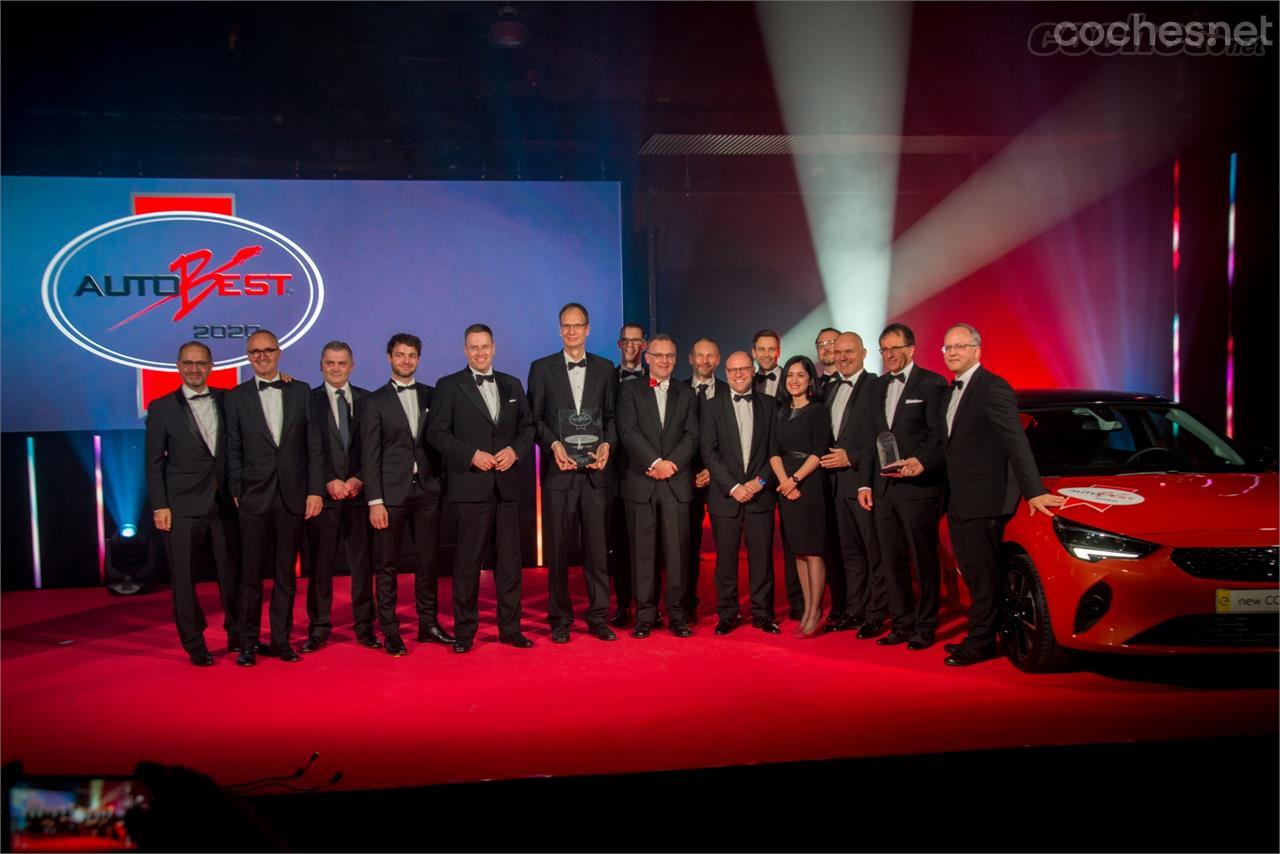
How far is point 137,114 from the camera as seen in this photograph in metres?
6.91

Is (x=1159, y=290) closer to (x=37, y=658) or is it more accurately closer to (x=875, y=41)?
(x=875, y=41)

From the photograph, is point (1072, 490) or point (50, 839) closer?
point (50, 839)

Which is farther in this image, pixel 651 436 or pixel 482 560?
pixel 651 436

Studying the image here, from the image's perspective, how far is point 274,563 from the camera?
5.07m

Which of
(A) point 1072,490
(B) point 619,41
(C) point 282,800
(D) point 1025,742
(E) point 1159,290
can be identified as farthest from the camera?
(E) point 1159,290

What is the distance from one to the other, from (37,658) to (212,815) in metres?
3.95

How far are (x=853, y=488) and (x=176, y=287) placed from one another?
Answer: 5.17 meters

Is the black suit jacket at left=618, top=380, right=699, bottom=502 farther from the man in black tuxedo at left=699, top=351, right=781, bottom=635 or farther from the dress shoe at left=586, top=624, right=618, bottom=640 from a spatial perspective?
the dress shoe at left=586, top=624, right=618, bottom=640

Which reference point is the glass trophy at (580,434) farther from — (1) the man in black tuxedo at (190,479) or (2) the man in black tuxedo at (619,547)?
(1) the man in black tuxedo at (190,479)

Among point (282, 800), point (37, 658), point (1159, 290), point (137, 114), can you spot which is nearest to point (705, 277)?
point (1159, 290)

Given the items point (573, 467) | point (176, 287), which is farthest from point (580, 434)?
point (176, 287)

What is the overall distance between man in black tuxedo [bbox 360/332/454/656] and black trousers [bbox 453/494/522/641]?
21cm

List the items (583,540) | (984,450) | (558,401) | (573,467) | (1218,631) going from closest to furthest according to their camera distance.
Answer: (1218,631) → (984,450) → (573,467) → (558,401) → (583,540)

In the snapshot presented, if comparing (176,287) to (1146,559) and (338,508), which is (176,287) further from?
(1146,559)
